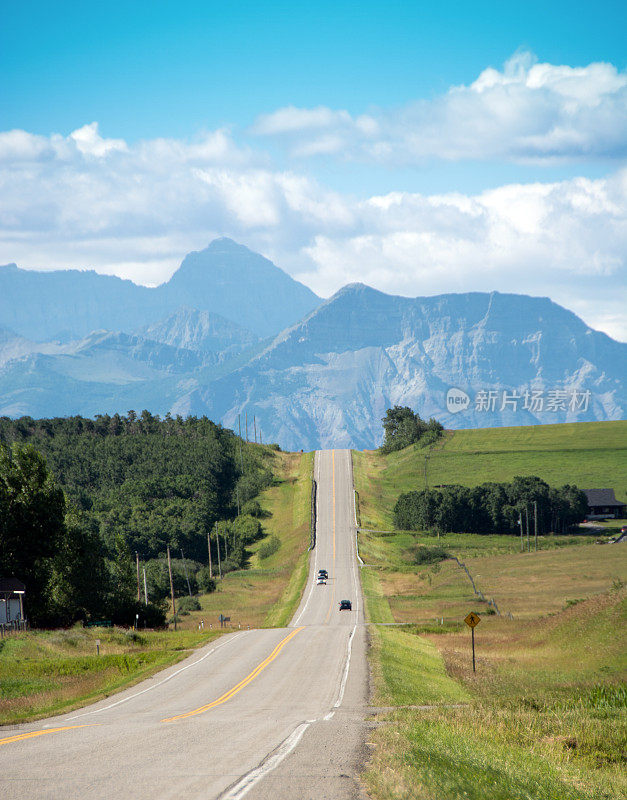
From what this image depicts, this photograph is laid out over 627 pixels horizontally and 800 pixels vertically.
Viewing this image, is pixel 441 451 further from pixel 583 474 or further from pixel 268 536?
pixel 268 536

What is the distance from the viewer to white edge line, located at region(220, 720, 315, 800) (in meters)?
13.9

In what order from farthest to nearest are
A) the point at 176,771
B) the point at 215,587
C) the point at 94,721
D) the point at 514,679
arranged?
the point at 215,587 → the point at 514,679 → the point at 94,721 → the point at 176,771

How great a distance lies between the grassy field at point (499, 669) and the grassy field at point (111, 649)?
11071 mm

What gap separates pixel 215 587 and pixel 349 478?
184ft

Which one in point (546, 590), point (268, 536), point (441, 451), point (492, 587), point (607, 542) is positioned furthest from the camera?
point (441, 451)

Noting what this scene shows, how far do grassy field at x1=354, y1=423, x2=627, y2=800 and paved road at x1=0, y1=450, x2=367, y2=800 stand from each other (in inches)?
46.2

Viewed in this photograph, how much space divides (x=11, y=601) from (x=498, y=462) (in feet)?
418

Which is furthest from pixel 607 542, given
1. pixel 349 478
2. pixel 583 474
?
pixel 349 478

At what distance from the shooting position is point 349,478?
553 ft

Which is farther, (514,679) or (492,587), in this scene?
(492,587)

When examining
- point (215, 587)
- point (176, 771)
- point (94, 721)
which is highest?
point (176, 771)

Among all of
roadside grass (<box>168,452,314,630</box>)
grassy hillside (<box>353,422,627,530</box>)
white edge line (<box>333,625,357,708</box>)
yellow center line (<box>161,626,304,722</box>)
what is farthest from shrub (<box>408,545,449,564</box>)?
yellow center line (<box>161,626,304,722</box>)

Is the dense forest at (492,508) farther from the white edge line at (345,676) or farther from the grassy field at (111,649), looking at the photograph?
the white edge line at (345,676)

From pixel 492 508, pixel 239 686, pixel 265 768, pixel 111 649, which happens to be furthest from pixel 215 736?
pixel 492 508
